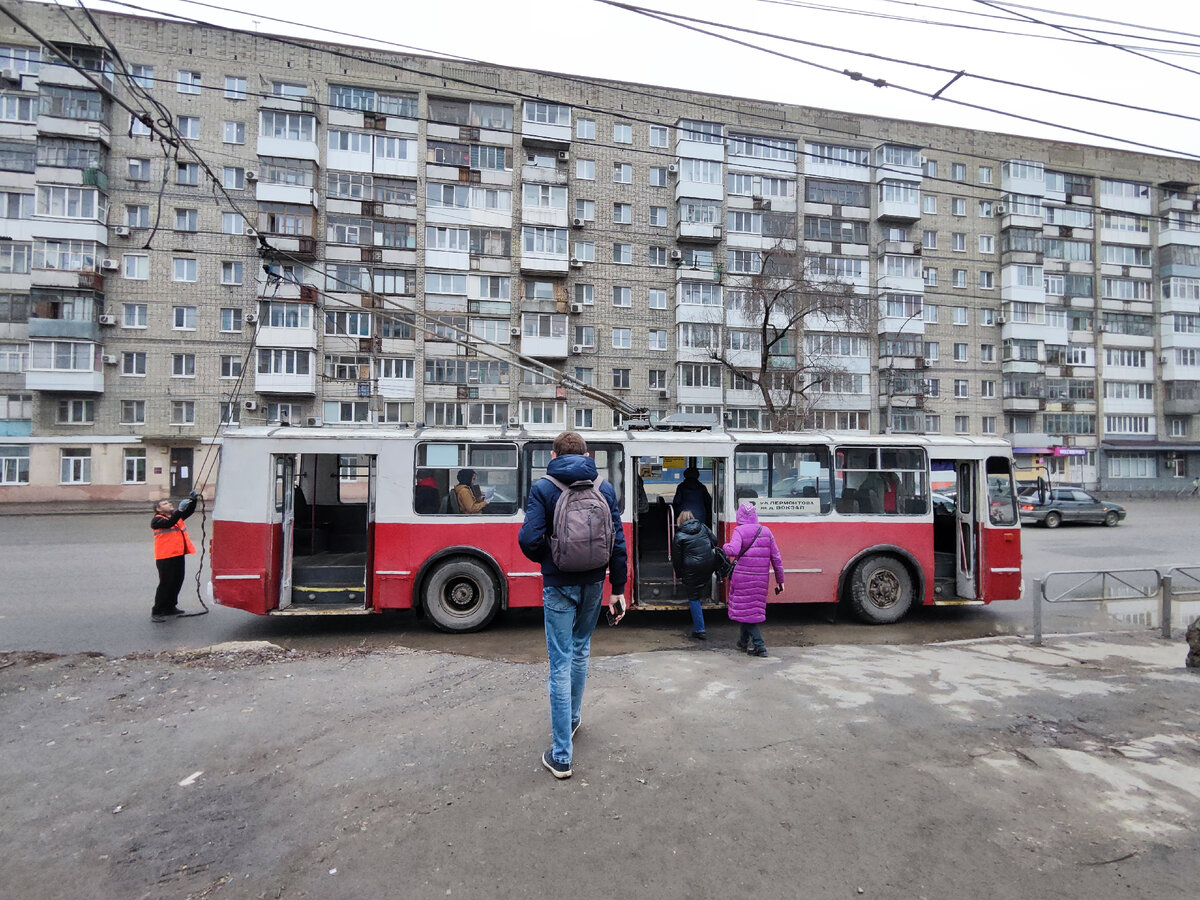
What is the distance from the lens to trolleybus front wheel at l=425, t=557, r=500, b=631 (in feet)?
26.8

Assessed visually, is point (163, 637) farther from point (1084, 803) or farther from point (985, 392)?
point (985, 392)

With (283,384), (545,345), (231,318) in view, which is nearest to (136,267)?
(231,318)

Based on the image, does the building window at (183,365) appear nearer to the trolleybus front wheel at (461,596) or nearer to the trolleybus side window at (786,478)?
the trolleybus front wheel at (461,596)

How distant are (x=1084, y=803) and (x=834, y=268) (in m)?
42.0

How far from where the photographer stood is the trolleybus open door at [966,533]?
905cm

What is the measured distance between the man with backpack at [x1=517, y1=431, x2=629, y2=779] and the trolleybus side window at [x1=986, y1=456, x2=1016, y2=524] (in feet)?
23.6

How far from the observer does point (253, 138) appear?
35.8 metres

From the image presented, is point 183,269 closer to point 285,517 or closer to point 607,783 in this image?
point 285,517

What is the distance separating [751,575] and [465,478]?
3.79 m

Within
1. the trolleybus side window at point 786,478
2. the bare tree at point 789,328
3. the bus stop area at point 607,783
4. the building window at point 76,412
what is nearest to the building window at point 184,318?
the building window at point 76,412

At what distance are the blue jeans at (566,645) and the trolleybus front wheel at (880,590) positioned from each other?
231 inches

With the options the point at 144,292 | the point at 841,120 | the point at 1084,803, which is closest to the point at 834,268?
the point at 841,120

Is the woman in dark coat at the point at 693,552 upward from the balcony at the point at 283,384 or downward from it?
downward

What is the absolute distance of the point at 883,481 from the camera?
29.5ft
